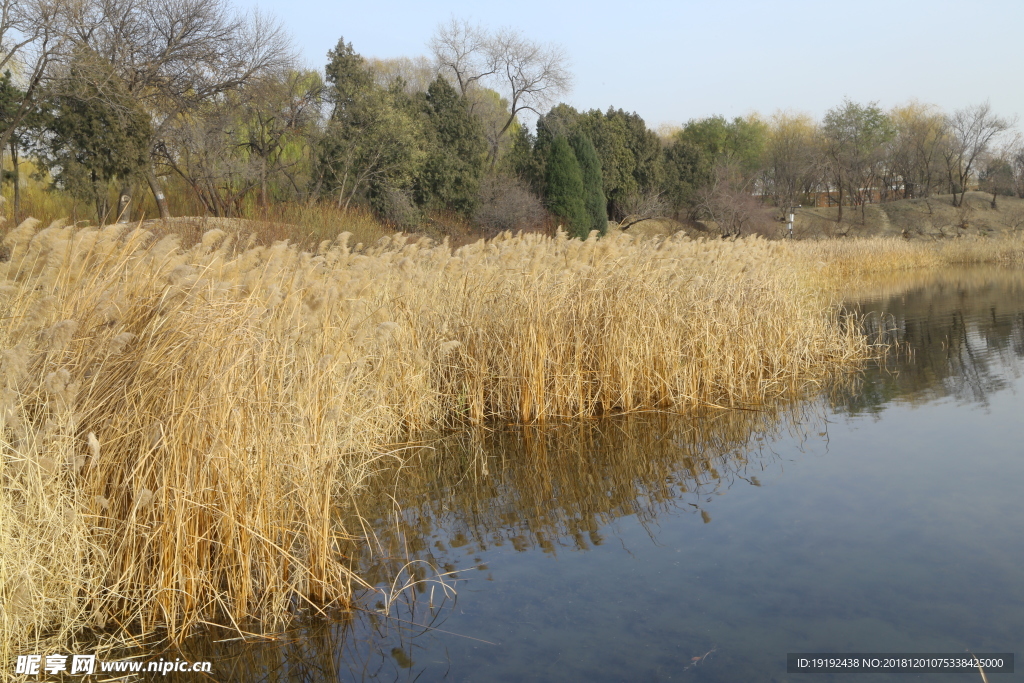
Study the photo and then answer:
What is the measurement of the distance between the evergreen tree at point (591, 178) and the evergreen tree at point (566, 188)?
1.04 meters

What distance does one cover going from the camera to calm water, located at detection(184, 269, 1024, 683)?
3.02 m

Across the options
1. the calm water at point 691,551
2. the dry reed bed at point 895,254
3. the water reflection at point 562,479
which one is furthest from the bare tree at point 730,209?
the calm water at point 691,551

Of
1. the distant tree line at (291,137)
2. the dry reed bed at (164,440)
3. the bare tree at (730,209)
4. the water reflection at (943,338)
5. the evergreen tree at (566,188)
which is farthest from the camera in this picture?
the bare tree at (730,209)

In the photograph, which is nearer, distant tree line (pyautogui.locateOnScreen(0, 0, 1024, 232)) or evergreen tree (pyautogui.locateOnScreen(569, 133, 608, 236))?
distant tree line (pyautogui.locateOnScreen(0, 0, 1024, 232))

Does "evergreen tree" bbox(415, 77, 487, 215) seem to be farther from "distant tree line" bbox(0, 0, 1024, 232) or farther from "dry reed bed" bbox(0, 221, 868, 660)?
"dry reed bed" bbox(0, 221, 868, 660)

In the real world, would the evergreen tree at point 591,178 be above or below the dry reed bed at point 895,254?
above

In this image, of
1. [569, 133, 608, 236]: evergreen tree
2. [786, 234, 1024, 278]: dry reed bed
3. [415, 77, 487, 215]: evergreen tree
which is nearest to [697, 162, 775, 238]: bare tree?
[569, 133, 608, 236]: evergreen tree

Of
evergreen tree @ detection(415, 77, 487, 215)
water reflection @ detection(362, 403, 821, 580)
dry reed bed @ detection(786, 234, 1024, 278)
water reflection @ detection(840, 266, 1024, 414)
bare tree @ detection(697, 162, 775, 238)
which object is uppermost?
evergreen tree @ detection(415, 77, 487, 215)

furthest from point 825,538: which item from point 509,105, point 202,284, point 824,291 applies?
point 509,105

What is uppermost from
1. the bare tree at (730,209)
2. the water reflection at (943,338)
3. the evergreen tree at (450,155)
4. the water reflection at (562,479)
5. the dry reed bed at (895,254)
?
the evergreen tree at (450,155)

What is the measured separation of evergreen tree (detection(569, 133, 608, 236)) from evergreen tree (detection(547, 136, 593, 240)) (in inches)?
40.9

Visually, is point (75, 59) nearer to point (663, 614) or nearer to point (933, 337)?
point (933, 337)

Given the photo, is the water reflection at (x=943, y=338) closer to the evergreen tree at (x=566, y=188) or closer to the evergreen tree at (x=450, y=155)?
the evergreen tree at (x=566, y=188)

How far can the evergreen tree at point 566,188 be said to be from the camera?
24.5 metres
